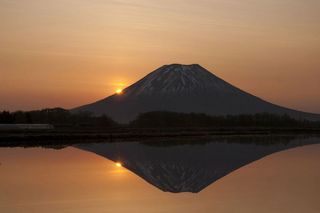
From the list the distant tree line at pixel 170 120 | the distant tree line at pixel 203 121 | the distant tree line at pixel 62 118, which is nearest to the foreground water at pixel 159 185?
the distant tree line at pixel 62 118

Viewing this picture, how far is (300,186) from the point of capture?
41.6ft

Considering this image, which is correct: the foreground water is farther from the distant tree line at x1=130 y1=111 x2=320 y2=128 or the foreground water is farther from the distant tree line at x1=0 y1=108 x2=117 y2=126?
the distant tree line at x1=130 y1=111 x2=320 y2=128

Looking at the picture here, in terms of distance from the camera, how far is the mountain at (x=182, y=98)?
15075 centimetres

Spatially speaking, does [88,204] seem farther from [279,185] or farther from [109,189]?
[279,185]

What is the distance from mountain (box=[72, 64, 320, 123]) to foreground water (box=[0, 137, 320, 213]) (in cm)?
12580

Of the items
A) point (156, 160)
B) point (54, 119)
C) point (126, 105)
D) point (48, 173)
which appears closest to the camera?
point (48, 173)

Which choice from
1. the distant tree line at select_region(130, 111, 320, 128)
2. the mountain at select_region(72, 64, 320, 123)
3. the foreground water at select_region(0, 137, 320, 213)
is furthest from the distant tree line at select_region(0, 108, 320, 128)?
the foreground water at select_region(0, 137, 320, 213)

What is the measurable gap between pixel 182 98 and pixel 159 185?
14137 centimetres

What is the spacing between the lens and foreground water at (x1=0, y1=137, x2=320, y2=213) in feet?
33.1

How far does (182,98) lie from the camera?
155 meters

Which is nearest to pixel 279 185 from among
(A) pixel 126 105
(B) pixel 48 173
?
(B) pixel 48 173

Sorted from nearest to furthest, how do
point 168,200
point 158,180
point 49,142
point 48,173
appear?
point 168,200 → point 158,180 → point 48,173 → point 49,142

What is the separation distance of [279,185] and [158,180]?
11.6ft

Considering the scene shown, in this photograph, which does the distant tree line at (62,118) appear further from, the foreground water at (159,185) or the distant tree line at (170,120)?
the foreground water at (159,185)
